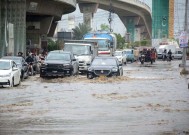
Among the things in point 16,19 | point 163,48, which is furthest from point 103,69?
point 163,48

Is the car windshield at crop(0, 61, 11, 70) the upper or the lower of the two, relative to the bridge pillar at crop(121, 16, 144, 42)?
lower

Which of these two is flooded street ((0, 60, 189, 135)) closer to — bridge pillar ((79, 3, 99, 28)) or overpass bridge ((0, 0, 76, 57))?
overpass bridge ((0, 0, 76, 57))

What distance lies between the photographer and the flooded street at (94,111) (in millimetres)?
13094

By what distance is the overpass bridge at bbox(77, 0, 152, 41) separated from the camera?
9561 cm

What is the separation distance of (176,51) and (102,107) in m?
80.1

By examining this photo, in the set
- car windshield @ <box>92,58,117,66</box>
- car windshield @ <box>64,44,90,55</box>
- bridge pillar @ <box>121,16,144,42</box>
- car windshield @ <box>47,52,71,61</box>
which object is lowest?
car windshield @ <box>92,58,117,66</box>

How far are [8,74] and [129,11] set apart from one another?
87.4m

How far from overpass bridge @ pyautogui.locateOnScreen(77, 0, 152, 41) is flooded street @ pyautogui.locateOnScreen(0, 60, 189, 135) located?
A: 67976mm

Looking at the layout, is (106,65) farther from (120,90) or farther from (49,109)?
(49,109)

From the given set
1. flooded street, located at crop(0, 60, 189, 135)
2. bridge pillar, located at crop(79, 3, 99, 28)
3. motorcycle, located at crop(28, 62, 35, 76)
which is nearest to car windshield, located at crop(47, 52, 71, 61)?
motorcycle, located at crop(28, 62, 35, 76)

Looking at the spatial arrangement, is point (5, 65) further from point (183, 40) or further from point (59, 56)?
point (183, 40)

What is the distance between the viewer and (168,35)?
133 m

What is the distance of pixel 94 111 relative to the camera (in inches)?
675

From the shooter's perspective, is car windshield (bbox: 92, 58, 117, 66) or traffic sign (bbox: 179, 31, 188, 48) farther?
traffic sign (bbox: 179, 31, 188, 48)
